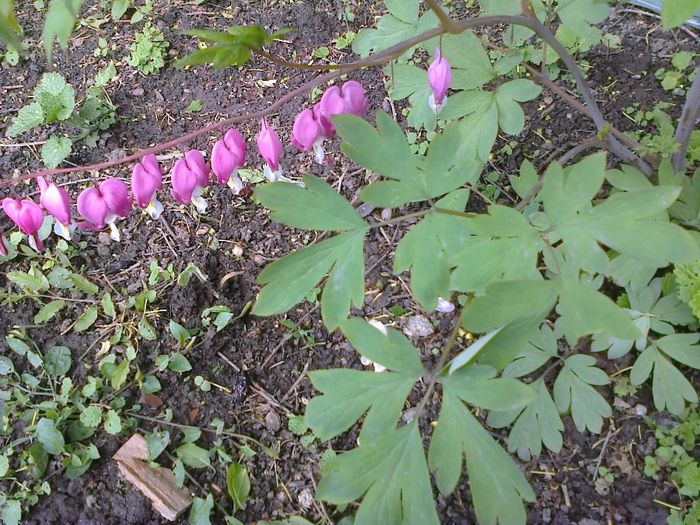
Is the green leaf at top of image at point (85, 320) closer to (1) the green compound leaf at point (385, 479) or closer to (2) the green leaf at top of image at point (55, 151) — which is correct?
(2) the green leaf at top of image at point (55, 151)

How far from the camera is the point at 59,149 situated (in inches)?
98.8

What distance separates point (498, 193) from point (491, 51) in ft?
2.55

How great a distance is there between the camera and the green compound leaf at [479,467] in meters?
1.24

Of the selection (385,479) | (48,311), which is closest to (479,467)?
(385,479)

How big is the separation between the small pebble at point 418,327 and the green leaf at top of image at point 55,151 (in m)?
1.60

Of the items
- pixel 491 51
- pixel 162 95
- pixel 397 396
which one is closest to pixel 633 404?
pixel 397 396

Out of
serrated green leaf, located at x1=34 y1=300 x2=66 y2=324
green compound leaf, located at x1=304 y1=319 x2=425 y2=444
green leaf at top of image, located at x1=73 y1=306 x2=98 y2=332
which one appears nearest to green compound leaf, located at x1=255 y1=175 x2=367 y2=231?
green compound leaf, located at x1=304 y1=319 x2=425 y2=444

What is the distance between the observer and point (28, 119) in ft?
8.40

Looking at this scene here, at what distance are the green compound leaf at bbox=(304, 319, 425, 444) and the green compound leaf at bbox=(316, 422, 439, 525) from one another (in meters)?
0.04

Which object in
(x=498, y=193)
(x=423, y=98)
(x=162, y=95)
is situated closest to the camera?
(x=423, y=98)

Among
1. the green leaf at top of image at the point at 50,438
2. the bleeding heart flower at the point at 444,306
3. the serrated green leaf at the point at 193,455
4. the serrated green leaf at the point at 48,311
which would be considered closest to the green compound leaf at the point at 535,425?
the bleeding heart flower at the point at 444,306

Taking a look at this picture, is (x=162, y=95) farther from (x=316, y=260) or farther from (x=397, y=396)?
(x=397, y=396)

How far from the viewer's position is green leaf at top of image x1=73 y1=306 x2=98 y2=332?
2.12 metres

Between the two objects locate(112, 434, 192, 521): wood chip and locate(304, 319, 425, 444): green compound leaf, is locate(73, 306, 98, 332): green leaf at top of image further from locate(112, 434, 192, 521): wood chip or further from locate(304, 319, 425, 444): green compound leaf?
locate(304, 319, 425, 444): green compound leaf
